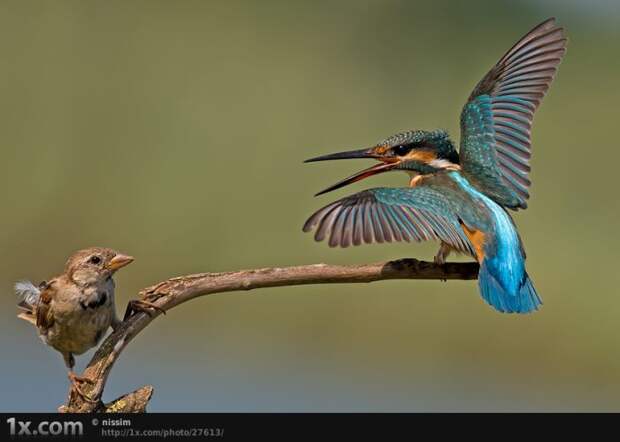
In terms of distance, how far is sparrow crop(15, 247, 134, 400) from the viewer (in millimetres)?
4441

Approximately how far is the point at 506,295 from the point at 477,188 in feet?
1.69

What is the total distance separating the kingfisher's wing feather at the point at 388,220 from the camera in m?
4.34

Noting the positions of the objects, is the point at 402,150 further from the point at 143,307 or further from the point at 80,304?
the point at 143,307

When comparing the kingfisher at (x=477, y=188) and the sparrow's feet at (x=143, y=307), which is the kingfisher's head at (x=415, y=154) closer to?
the kingfisher at (x=477, y=188)

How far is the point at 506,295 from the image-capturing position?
4.36m

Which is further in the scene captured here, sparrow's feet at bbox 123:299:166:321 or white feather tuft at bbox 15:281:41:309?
white feather tuft at bbox 15:281:41:309

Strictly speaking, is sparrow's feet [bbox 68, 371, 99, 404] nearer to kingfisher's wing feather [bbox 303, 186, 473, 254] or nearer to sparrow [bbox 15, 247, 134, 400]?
sparrow [bbox 15, 247, 134, 400]

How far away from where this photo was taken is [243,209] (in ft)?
35.9

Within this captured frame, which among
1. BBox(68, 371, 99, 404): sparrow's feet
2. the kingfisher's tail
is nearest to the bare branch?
BBox(68, 371, 99, 404): sparrow's feet

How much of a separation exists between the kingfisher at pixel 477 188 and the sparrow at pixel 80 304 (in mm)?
728
